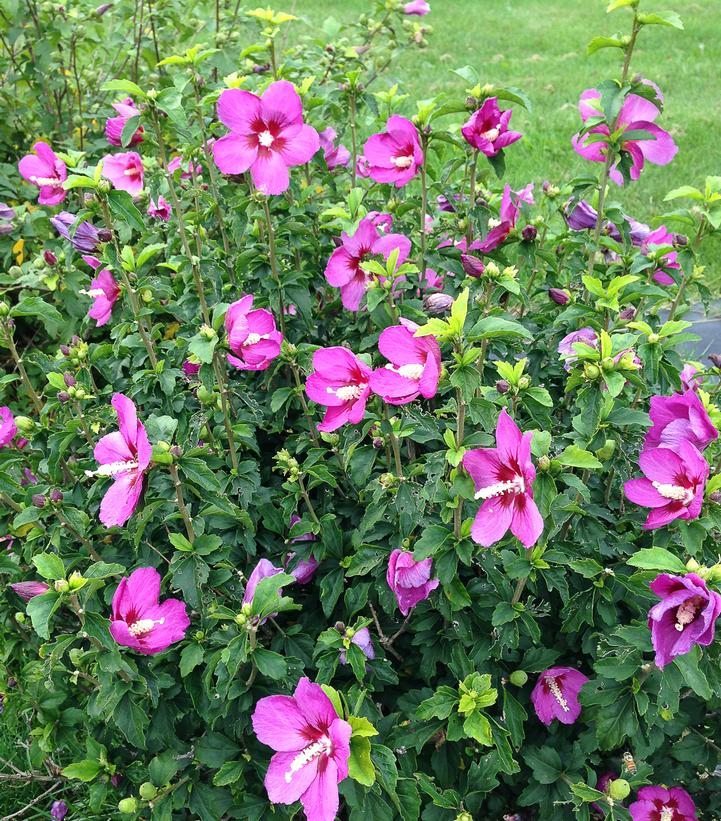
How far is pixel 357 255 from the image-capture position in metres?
1.77

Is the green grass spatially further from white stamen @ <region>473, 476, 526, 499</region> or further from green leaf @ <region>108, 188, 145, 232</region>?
white stamen @ <region>473, 476, 526, 499</region>

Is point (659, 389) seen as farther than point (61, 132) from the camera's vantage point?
No

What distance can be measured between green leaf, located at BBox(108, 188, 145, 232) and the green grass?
3.32 m

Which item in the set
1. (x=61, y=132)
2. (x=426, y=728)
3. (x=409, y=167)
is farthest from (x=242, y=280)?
(x=61, y=132)

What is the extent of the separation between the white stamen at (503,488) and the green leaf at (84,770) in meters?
0.99

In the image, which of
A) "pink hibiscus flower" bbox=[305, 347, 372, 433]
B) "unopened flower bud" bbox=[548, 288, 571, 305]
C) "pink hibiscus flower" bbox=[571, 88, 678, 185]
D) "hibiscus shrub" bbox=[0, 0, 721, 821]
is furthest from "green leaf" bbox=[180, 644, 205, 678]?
"pink hibiscus flower" bbox=[571, 88, 678, 185]

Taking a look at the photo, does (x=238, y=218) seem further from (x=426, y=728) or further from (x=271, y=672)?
(x=426, y=728)

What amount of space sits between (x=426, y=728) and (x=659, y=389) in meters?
0.87

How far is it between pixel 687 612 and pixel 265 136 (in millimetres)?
1186

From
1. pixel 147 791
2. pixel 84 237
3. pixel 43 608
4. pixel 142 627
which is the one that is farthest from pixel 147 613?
pixel 84 237

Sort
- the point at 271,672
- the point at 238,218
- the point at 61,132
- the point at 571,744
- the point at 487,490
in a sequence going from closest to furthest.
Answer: the point at 487,490 → the point at 271,672 → the point at 571,744 → the point at 238,218 → the point at 61,132

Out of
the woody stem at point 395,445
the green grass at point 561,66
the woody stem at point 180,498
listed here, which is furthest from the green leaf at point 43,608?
the green grass at point 561,66

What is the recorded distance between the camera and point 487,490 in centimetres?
125

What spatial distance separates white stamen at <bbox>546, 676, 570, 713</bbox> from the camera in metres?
1.56
